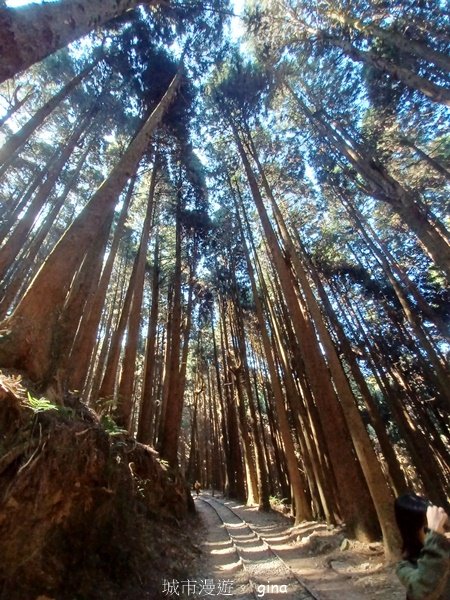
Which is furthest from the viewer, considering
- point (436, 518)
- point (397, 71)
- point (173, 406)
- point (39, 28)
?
point (173, 406)

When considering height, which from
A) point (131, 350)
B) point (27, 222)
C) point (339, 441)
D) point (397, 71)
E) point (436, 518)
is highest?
point (27, 222)

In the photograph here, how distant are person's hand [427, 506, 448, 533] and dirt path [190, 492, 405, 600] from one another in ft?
10.9

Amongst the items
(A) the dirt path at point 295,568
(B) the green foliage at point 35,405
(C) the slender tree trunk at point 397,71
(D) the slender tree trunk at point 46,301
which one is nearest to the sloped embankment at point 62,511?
(B) the green foliage at point 35,405

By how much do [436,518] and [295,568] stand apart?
529cm

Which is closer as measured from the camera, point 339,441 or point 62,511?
point 62,511

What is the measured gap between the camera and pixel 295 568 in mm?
5559

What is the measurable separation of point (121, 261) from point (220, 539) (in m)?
15.3

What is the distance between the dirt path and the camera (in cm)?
439

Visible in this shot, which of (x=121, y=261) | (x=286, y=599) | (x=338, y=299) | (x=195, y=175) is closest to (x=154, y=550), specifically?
(x=286, y=599)

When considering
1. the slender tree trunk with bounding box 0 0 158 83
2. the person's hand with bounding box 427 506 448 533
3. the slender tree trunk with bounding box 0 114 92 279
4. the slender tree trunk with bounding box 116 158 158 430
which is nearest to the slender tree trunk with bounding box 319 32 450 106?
the slender tree trunk with bounding box 0 0 158 83

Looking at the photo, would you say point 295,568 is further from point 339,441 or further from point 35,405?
point 35,405

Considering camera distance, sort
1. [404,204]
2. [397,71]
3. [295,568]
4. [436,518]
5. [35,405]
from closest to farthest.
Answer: [436,518]
[35,405]
[295,568]
[404,204]
[397,71]

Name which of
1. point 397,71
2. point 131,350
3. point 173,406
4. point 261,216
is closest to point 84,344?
point 131,350

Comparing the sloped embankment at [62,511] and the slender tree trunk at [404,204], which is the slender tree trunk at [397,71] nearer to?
the slender tree trunk at [404,204]
